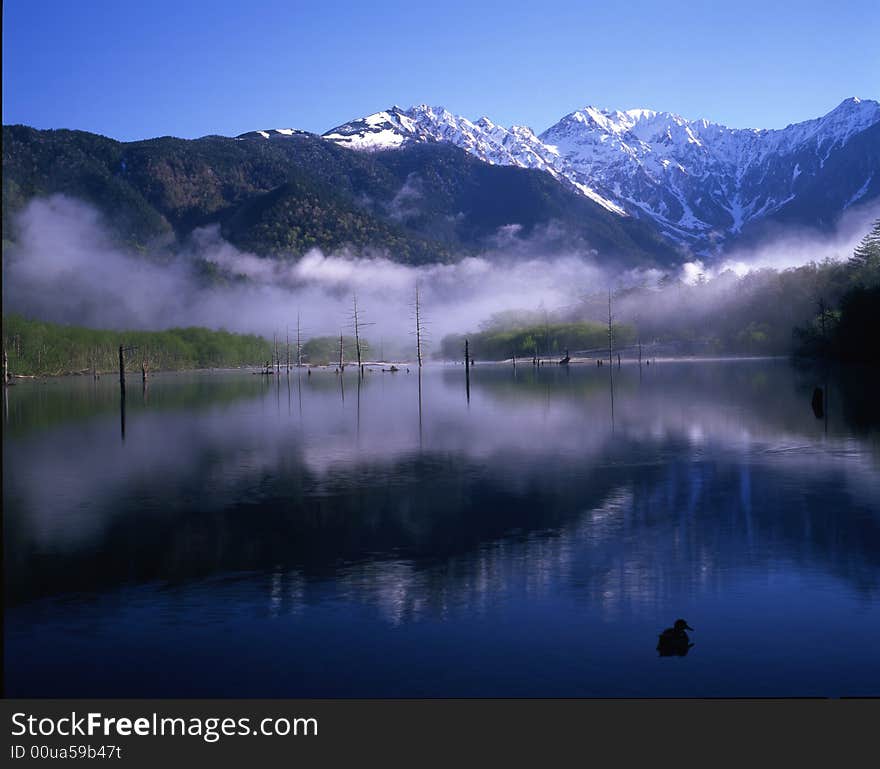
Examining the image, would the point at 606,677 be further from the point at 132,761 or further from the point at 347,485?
the point at 347,485

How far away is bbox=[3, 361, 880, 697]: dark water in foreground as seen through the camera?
1530 centimetres

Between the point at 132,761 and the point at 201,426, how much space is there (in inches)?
1847

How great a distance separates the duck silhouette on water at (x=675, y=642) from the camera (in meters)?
15.7

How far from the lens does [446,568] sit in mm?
21234

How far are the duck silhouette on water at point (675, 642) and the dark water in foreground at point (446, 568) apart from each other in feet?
0.61

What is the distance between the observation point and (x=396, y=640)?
54.4ft

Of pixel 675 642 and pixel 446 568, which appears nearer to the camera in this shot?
pixel 675 642

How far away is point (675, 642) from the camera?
15.8 m

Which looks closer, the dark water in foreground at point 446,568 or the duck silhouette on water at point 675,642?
the dark water in foreground at point 446,568

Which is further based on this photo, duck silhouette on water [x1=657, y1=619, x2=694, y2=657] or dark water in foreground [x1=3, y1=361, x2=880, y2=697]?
duck silhouette on water [x1=657, y1=619, x2=694, y2=657]

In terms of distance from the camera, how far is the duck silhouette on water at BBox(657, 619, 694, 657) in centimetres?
1570

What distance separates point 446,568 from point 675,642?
662 centimetres

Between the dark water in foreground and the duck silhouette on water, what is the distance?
19 centimetres

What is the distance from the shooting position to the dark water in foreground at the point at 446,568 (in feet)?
50.2
